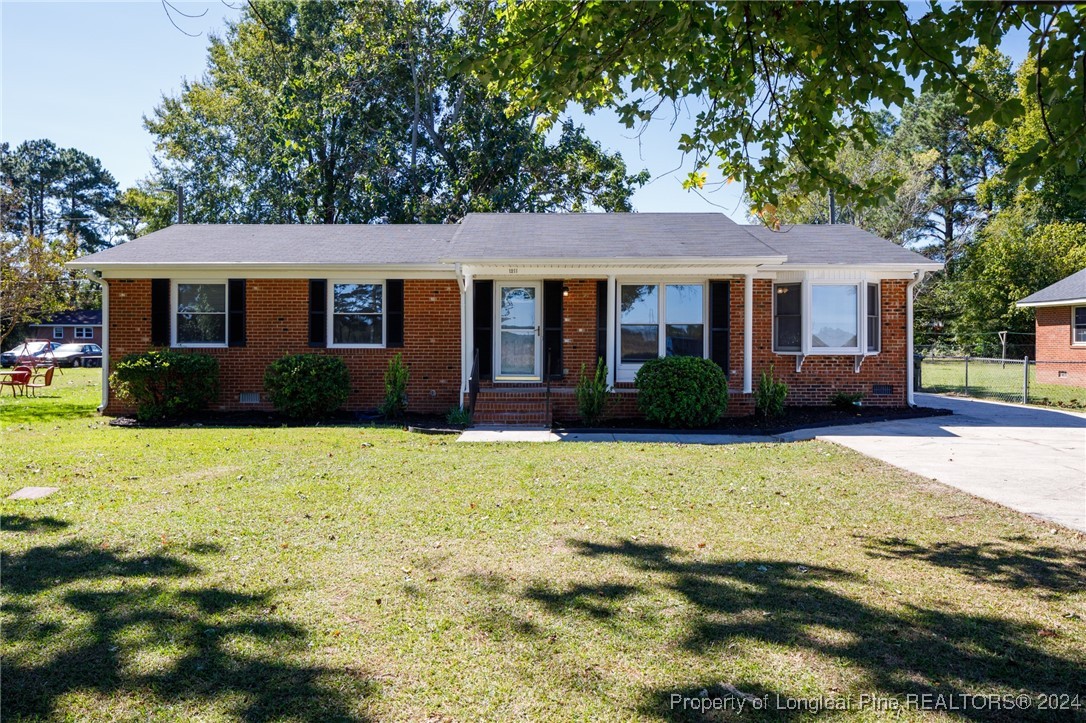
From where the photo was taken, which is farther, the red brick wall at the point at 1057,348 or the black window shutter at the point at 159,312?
the red brick wall at the point at 1057,348

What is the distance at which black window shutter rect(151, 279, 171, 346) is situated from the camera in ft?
44.2

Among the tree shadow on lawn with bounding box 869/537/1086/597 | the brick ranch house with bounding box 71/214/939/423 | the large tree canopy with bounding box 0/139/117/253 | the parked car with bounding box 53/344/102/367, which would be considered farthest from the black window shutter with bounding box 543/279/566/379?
the large tree canopy with bounding box 0/139/117/253

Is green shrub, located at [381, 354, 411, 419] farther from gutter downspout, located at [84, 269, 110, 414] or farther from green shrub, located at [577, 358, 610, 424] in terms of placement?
gutter downspout, located at [84, 269, 110, 414]

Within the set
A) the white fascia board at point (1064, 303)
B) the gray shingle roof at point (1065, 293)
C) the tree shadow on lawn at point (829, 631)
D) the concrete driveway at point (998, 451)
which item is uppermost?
the gray shingle roof at point (1065, 293)

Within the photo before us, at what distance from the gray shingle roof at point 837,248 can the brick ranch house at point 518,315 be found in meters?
0.08

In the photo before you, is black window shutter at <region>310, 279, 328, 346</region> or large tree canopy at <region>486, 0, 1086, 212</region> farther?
black window shutter at <region>310, 279, 328, 346</region>

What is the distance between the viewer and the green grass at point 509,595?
2.89 meters

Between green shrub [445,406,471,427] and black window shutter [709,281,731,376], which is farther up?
black window shutter [709,281,731,376]

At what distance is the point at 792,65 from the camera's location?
239 inches

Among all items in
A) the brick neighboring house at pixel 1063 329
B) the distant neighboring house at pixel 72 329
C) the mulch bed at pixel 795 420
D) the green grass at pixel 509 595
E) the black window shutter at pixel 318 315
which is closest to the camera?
the green grass at pixel 509 595

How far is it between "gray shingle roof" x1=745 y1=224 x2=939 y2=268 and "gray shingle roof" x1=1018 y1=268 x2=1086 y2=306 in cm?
964

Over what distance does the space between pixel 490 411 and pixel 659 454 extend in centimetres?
419

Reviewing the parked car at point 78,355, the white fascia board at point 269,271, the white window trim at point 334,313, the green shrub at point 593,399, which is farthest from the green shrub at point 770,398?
the parked car at point 78,355

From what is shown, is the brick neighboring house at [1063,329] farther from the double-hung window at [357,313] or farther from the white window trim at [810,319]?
the double-hung window at [357,313]
